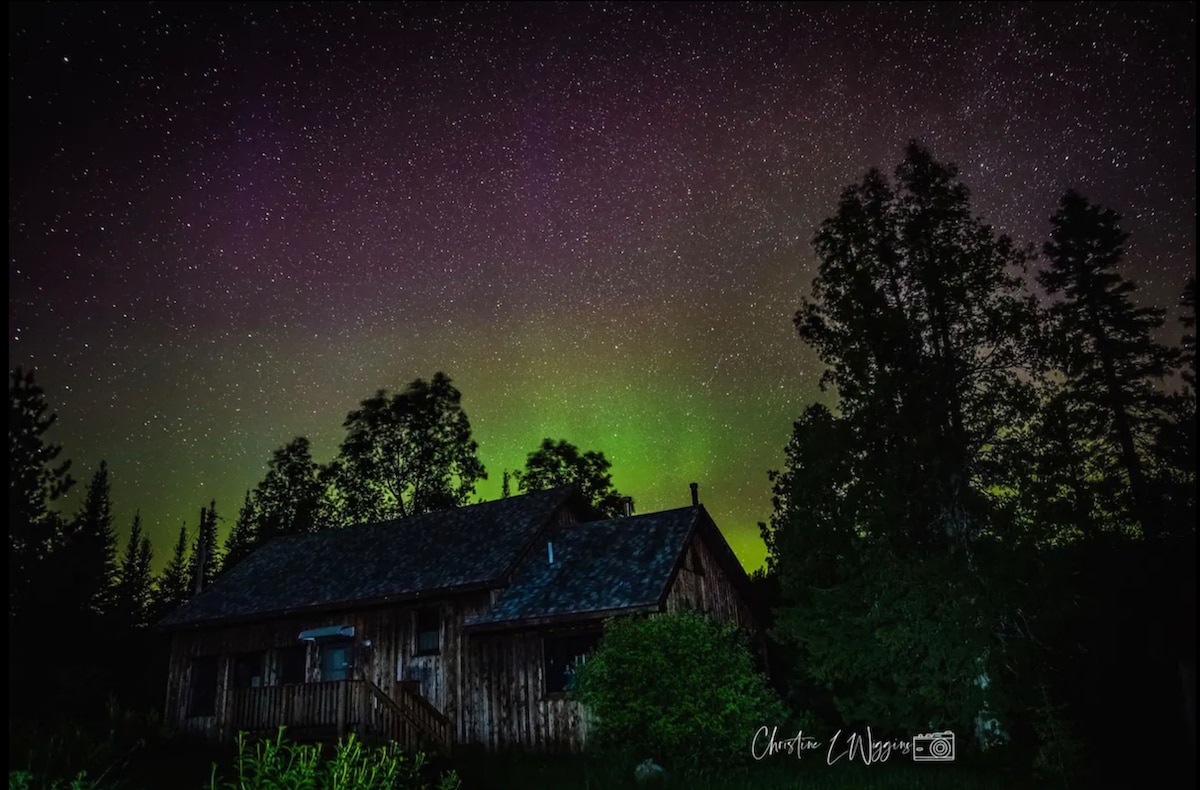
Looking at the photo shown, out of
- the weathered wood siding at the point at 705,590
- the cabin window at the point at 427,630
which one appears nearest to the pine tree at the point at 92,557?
the cabin window at the point at 427,630

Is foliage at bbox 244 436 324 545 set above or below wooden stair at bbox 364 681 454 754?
above

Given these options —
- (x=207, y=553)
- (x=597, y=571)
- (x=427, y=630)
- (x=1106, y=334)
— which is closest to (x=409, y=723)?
(x=427, y=630)

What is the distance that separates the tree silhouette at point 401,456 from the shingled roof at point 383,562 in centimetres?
1468

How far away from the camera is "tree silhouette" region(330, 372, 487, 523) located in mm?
44125

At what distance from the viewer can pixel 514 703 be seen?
19.6 metres

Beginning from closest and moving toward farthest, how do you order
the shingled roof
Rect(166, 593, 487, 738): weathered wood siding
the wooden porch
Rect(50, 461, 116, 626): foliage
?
1. the wooden porch
2. Rect(166, 593, 487, 738): weathered wood siding
3. the shingled roof
4. Rect(50, 461, 116, 626): foliage

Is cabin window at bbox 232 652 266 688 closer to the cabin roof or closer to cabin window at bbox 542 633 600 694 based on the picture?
the cabin roof

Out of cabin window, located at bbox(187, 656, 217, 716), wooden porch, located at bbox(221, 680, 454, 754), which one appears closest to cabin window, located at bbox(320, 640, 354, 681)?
wooden porch, located at bbox(221, 680, 454, 754)

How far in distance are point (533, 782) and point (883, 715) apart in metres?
6.68

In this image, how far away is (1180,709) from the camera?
903cm

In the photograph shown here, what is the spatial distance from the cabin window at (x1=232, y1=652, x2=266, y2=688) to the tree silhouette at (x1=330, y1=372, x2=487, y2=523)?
19992 mm

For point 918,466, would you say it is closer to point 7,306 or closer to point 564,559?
point 564,559

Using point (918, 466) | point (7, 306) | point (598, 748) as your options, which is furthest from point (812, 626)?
point (7, 306)

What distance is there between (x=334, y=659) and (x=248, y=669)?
316 centimetres
